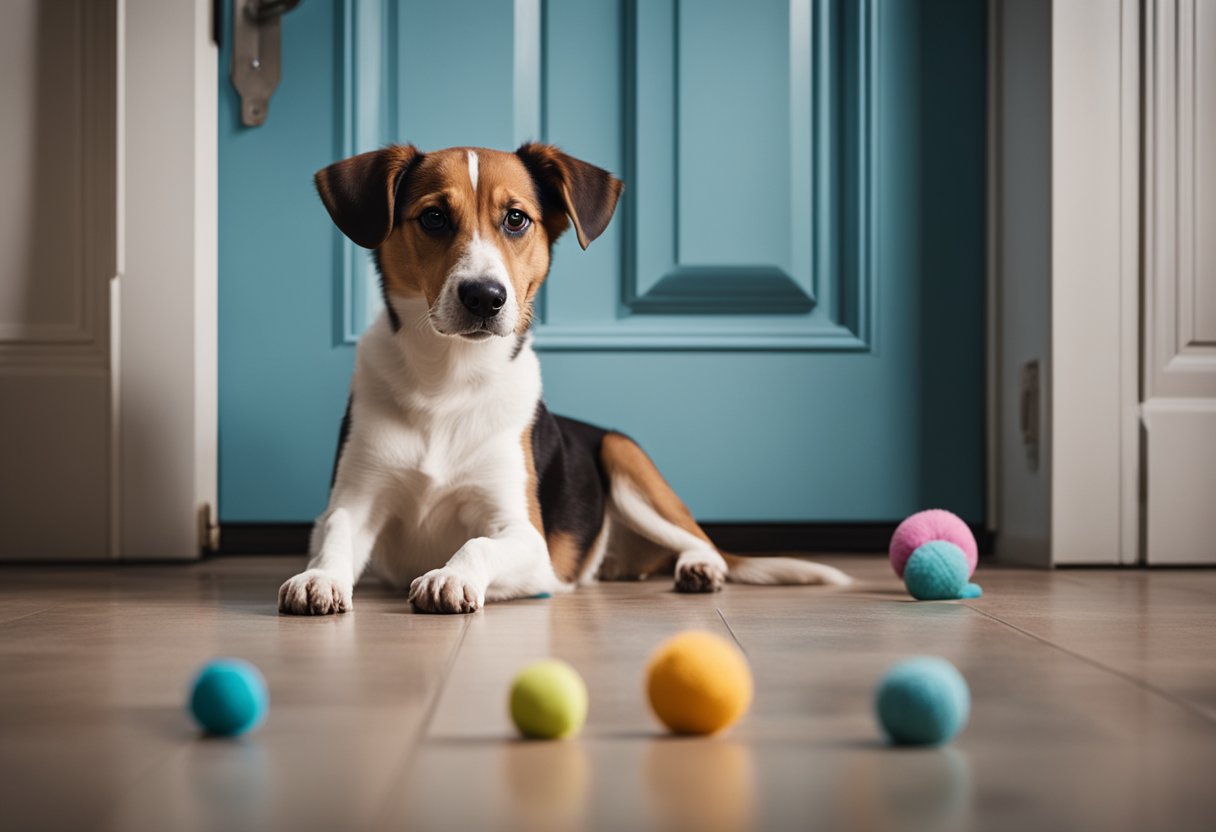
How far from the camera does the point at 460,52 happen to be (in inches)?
119

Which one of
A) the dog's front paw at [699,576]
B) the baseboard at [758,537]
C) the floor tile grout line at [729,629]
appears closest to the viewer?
the floor tile grout line at [729,629]

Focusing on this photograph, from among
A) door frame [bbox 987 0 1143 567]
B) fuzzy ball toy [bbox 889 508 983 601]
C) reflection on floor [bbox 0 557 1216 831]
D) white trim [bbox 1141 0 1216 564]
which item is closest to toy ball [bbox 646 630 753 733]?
reflection on floor [bbox 0 557 1216 831]

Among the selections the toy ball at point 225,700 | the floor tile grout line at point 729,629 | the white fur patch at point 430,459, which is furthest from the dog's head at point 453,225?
the toy ball at point 225,700

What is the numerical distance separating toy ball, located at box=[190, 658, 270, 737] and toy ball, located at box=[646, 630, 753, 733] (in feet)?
1.14

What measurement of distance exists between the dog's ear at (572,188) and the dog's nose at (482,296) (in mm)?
281

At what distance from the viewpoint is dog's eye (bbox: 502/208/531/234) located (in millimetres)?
2260

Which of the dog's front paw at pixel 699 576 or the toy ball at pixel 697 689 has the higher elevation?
the toy ball at pixel 697 689

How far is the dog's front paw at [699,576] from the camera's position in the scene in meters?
2.34

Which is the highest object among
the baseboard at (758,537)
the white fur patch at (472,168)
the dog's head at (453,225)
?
the white fur patch at (472,168)

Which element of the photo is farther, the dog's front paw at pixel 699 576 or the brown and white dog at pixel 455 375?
the dog's front paw at pixel 699 576

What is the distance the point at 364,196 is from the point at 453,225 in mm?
185

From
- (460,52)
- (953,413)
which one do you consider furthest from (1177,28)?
(460,52)

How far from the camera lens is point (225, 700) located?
3.36 ft

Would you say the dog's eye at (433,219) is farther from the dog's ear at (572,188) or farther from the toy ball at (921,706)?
the toy ball at (921,706)
